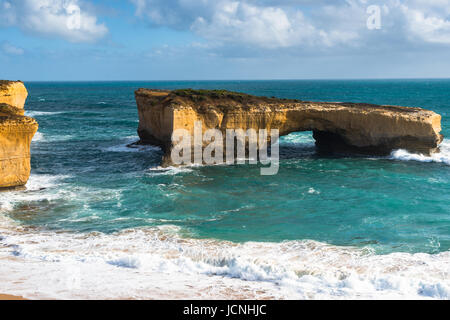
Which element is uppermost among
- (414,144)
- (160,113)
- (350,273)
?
(160,113)

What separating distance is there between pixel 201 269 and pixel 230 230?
3692 millimetres

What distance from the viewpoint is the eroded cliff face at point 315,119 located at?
30484 mm

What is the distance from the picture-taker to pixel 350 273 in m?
14.2

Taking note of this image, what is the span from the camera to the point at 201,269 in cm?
1468

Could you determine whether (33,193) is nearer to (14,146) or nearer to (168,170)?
(14,146)

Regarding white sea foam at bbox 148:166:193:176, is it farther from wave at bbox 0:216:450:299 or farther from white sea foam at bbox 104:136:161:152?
wave at bbox 0:216:450:299

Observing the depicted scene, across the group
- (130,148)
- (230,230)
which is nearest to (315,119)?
(130,148)

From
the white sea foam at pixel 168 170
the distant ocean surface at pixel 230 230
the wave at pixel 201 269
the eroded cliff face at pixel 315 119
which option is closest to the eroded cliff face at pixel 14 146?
the distant ocean surface at pixel 230 230

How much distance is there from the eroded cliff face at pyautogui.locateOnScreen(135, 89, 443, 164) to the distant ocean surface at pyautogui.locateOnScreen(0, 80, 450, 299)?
5.05ft

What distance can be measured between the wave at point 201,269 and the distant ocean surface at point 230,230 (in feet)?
0.14

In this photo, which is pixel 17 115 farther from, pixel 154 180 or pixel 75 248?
pixel 75 248

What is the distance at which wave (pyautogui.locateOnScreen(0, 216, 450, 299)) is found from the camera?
13.0 metres
